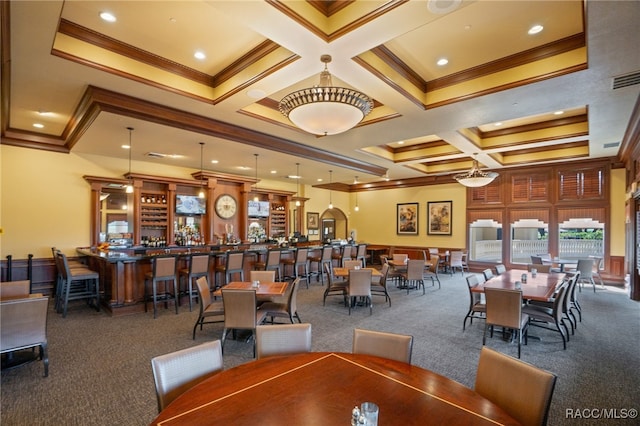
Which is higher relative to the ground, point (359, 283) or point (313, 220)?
point (313, 220)

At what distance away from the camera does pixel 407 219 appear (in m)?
12.3

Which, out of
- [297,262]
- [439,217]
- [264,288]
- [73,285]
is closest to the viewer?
[264,288]

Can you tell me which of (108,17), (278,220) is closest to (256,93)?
(108,17)

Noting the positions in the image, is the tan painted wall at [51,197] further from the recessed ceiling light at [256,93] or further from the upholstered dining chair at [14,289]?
the recessed ceiling light at [256,93]

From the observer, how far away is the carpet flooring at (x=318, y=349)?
2727 mm

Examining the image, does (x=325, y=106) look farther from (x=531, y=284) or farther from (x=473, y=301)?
(x=531, y=284)

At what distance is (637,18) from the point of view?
2.61 metres

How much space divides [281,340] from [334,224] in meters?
12.2

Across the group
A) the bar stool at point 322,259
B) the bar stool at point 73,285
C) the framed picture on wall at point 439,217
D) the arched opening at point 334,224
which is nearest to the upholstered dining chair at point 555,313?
the bar stool at point 322,259

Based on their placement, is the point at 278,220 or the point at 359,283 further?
the point at 278,220

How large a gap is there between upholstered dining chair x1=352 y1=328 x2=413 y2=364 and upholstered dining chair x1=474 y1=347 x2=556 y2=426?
45 cm

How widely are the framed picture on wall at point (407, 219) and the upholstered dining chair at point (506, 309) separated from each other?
813 cm

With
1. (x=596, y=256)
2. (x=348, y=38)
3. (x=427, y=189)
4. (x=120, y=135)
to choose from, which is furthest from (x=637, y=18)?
(x=427, y=189)

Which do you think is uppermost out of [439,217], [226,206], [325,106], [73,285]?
[325,106]
